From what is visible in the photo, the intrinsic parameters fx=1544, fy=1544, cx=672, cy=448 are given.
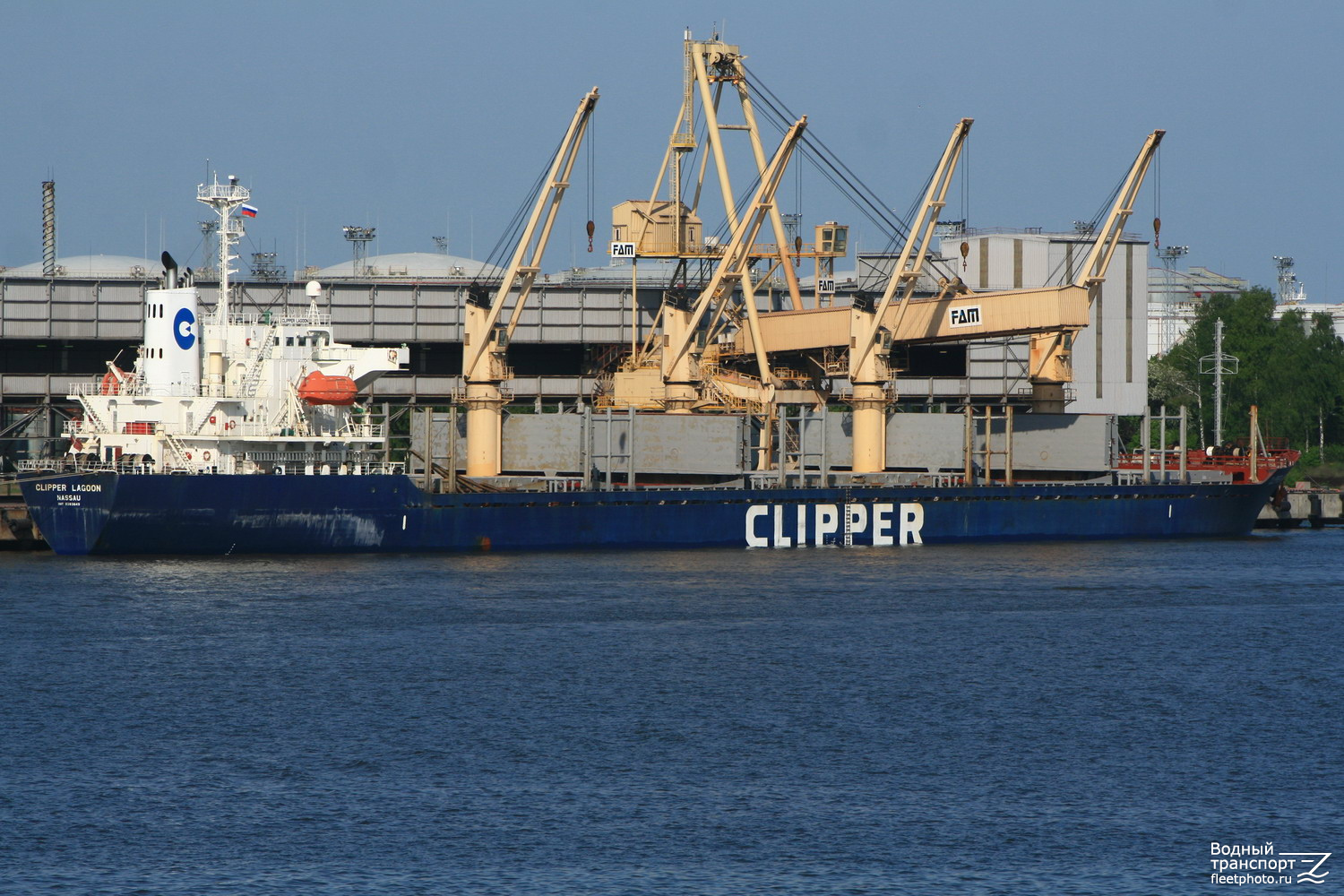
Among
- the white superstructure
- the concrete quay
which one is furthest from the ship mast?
the concrete quay

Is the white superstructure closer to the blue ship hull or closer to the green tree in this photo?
the blue ship hull

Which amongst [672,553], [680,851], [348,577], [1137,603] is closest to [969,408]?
[672,553]

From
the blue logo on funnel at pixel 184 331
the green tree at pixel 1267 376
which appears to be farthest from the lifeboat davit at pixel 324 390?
the green tree at pixel 1267 376

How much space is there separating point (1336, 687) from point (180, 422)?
32117mm

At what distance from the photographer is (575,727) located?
997 inches

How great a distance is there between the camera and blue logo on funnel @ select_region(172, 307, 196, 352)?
4591cm

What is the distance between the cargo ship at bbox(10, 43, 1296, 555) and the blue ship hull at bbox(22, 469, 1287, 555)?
0.07m

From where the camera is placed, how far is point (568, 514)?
5006cm

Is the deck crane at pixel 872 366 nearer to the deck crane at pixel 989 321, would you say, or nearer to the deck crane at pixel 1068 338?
the deck crane at pixel 989 321

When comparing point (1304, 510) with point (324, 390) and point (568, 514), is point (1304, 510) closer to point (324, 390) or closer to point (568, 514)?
point (568, 514)

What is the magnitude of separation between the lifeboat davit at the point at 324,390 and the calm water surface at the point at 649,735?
6113mm

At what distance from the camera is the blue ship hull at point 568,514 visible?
144 ft

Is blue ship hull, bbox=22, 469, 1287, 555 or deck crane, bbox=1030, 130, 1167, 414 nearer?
blue ship hull, bbox=22, 469, 1287, 555

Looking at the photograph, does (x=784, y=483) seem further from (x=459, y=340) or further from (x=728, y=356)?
(x=459, y=340)
